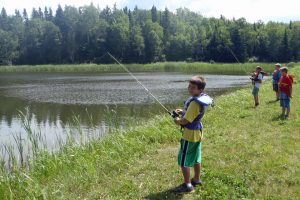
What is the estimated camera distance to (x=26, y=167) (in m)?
10.4

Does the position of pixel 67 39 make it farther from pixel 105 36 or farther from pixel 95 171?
pixel 95 171

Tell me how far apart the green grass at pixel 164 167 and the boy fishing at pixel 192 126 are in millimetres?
450

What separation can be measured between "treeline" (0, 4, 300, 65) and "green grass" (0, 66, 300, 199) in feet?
281

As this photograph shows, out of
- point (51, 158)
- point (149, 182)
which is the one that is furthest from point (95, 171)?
point (51, 158)

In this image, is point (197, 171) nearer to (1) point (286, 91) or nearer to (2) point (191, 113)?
(2) point (191, 113)

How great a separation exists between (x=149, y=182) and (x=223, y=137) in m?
3.86

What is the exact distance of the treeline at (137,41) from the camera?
3907 inches

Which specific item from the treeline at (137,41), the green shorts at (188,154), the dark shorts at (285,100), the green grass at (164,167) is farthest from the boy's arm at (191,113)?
the treeline at (137,41)

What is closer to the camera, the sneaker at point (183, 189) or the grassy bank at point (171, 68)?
the sneaker at point (183, 189)

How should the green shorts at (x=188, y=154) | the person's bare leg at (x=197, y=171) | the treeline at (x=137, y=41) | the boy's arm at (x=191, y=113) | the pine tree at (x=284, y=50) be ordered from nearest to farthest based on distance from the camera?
the boy's arm at (x=191, y=113)
the green shorts at (x=188, y=154)
the person's bare leg at (x=197, y=171)
the pine tree at (x=284, y=50)
the treeline at (x=137, y=41)

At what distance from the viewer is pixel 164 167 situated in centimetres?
781

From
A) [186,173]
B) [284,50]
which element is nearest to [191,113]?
[186,173]

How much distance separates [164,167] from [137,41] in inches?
4079

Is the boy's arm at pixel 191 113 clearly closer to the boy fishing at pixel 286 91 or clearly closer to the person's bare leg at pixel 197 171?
the person's bare leg at pixel 197 171
